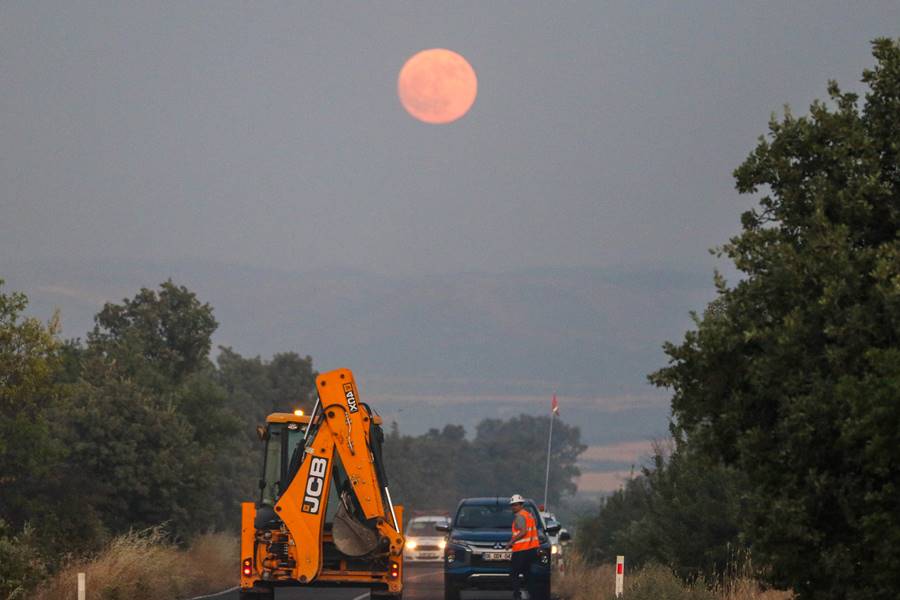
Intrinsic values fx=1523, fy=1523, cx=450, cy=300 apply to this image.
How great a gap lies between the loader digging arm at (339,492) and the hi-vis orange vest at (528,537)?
14.4ft

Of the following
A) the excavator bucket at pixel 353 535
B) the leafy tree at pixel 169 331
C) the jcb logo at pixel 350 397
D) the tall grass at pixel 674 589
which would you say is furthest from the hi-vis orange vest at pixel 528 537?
the leafy tree at pixel 169 331

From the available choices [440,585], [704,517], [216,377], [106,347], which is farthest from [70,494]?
[216,377]

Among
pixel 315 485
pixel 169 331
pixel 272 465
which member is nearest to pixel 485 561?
pixel 272 465

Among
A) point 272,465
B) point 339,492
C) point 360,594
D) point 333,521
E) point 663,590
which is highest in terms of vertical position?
point 272,465

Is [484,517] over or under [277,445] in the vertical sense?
under

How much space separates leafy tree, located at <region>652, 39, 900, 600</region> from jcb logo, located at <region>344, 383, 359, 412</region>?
24.5 ft

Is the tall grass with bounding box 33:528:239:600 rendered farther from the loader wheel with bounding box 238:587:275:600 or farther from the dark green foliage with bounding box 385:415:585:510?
the dark green foliage with bounding box 385:415:585:510

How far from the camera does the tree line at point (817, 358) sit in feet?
41.6

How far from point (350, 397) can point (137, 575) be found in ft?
26.0

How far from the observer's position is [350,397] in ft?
71.5

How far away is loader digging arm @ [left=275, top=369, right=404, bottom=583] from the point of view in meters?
21.4

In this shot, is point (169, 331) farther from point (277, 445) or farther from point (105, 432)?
point (277, 445)

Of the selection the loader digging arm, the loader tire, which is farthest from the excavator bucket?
the loader tire

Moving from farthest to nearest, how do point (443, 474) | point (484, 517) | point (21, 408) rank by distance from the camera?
point (443, 474), point (21, 408), point (484, 517)
